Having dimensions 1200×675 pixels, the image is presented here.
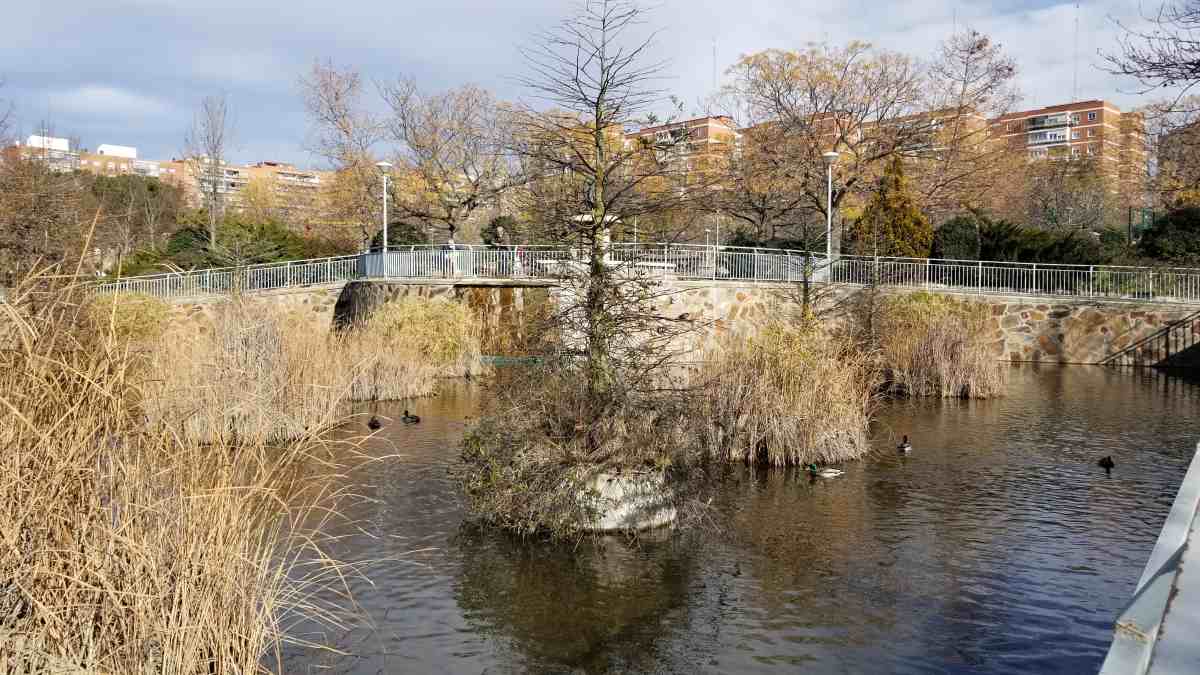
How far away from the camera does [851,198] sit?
33.7 m

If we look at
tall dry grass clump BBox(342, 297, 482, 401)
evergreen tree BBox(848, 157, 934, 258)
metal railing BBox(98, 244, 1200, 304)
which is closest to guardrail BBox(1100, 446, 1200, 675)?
tall dry grass clump BBox(342, 297, 482, 401)

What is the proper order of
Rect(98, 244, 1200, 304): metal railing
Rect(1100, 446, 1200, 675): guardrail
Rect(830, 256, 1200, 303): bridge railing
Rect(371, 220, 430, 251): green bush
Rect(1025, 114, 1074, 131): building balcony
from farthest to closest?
Rect(1025, 114, 1074, 131): building balcony < Rect(371, 220, 430, 251): green bush < Rect(830, 256, 1200, 303): bridge railing < Rect(98, 244, 1200, 304): metal railing < Rect(1100, 446, 1200, 675): guardrail

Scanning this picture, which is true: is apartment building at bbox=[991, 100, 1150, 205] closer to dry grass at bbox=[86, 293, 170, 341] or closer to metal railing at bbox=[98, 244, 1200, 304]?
metal railing at bbox=[98, 244, 1200, 304]

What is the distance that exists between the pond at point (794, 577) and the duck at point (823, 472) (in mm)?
151

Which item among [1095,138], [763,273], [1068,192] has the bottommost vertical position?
[763,273]

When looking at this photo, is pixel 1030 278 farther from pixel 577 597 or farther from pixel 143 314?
pixel 577 597

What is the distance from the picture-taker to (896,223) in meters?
28.3

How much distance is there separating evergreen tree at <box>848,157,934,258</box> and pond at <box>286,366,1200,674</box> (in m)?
17.3

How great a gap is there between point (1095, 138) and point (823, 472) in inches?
2591

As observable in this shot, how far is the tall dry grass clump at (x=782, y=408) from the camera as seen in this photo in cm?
1074

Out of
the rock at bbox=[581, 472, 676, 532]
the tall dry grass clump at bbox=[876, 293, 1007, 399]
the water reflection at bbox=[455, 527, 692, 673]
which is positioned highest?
the tall dry grass clump at bbox=[876, 293, 1007, 399]

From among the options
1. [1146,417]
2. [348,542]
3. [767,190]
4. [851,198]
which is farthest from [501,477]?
[851,198]

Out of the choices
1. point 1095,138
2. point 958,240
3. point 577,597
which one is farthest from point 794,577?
point 1095,138

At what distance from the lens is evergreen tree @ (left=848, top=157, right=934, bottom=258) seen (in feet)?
91.9
